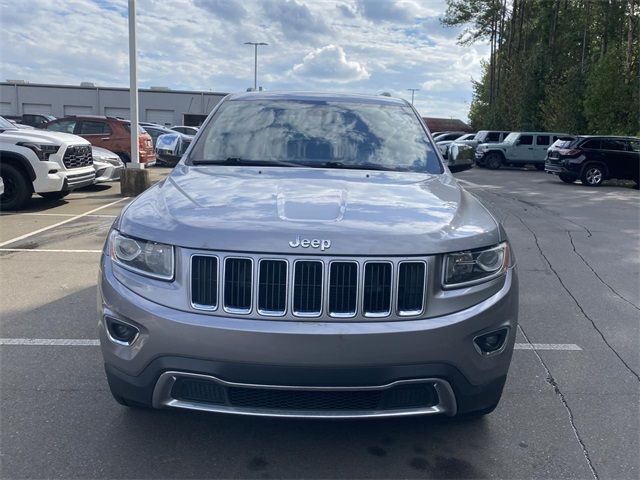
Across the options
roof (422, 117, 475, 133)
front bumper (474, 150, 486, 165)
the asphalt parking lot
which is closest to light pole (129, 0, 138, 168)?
the asphalt parking lot

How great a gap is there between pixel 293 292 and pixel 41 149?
360 inches

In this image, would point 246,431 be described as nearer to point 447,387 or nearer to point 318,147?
point 447,387

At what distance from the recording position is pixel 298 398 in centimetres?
262

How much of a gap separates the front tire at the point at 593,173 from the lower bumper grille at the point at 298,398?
18.9 m

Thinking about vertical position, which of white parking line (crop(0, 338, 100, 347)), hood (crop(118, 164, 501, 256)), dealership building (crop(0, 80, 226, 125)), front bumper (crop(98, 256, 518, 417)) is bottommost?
white parking line (crop(0, 338, 100, 347))

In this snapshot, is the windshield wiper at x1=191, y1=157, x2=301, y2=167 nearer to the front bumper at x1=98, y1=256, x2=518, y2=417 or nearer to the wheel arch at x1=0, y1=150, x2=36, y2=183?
the front bumper at x1=98, y1=256, x2=518, y2=417

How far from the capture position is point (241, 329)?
2514 millimetres

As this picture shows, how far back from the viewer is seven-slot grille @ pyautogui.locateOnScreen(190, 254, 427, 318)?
2.59 metres

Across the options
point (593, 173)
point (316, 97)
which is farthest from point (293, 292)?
point (593, 173)

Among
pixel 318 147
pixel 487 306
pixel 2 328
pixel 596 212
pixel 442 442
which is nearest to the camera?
Result: pixel 487 306

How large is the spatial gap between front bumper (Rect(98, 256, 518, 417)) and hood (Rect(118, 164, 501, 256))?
0.32m

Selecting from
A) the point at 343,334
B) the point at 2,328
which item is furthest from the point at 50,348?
the point at 343,334

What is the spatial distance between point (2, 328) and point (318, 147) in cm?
280

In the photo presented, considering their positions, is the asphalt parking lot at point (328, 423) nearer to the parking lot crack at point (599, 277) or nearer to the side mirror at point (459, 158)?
the parking lot crack at point (599, 277)
